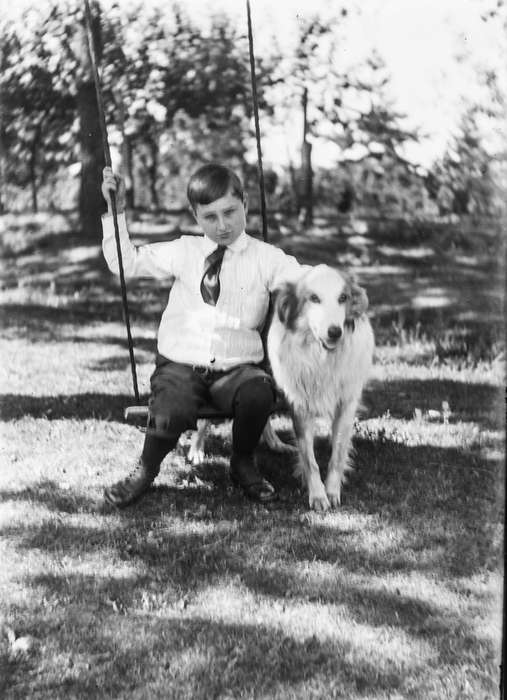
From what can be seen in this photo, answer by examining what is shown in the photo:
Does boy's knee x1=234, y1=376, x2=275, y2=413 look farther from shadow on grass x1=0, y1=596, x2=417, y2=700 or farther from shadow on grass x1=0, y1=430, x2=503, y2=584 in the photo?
shadow on grass x1=0, y1=596, x2=417, y2=700

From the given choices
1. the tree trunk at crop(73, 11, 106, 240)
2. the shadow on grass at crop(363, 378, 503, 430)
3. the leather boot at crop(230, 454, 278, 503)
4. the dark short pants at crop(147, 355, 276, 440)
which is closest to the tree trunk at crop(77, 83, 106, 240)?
the tree trunk at crop(73, 11, 106, 240)

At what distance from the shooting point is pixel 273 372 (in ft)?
12.3

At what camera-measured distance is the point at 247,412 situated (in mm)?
3518

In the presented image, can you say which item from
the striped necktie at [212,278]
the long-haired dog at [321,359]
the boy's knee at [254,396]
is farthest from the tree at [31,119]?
the boy's knee at [254,396]

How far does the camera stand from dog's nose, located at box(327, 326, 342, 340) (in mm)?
3344

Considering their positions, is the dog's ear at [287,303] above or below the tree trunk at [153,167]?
below

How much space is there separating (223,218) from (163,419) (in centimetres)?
91

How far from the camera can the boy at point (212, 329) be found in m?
3.52

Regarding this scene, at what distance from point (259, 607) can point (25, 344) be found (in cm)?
309

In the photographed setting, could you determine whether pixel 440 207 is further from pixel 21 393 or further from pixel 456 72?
pixel 21 393

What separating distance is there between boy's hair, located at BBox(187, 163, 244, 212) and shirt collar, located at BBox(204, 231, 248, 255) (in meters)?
0.23

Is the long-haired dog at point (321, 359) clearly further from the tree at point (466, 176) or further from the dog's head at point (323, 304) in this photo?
the tree at point (466, 176)

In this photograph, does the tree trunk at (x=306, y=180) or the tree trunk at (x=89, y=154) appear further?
the tree trunk at (x=306, y=180)

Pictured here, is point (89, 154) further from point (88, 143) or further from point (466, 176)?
point (466, 176)
